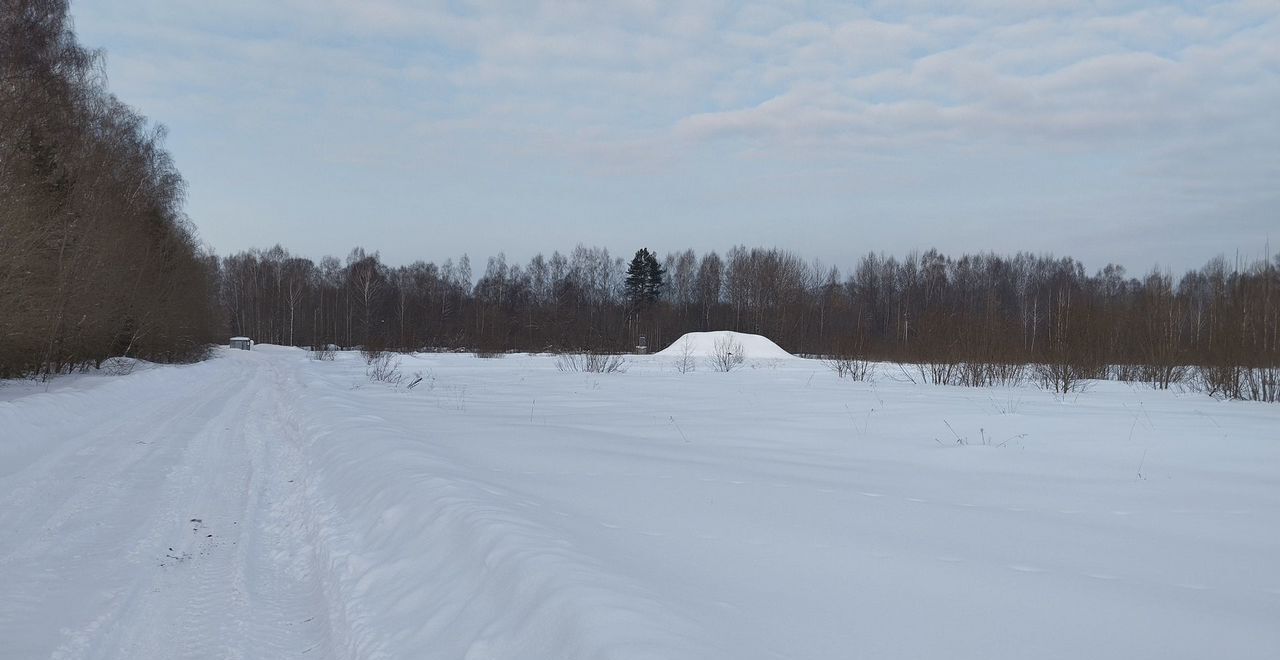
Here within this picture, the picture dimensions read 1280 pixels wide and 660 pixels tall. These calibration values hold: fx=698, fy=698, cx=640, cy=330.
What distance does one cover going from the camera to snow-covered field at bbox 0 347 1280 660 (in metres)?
2.99

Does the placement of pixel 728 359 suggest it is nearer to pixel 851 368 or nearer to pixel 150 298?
pixel 851 368

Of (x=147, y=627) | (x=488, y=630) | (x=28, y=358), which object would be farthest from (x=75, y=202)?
(x=488, y=630)

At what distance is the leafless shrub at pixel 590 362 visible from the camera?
89.3 ft

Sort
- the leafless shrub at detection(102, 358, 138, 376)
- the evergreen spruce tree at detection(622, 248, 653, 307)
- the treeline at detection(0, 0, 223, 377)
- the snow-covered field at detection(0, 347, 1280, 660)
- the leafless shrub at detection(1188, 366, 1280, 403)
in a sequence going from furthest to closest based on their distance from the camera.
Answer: the evergreen spruce tree at detection(622, 248, 653, 307) → the leafless shrub at detection(102, 358, 138, 376) → the treeline at detection(0, 0, 223, 377) → the leafless shrub at detection(1188, 366, 1280, 403) → the snow-covered field at detection(0, 347, 1280, 660)

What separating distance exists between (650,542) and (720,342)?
3689cm

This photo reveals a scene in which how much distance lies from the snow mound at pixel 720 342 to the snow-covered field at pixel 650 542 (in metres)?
30.6

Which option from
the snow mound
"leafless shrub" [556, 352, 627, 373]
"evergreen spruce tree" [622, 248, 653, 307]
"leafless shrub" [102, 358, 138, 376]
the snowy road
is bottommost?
the snowy road

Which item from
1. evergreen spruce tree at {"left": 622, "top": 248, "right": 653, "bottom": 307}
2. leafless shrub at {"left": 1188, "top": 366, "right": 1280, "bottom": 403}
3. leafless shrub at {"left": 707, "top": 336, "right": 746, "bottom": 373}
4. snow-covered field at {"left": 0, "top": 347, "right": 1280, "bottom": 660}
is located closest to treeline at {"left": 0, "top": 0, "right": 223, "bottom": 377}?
snow-covered field at {"left": 0, "top": 347, "right": 1280, "bottom": 660}

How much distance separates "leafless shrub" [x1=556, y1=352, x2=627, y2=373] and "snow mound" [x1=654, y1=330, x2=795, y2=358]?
37.1 feet

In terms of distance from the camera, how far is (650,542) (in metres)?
4.25

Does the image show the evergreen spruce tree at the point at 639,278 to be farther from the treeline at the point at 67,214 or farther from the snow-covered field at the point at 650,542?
the snow-covered field at the point at 650,542

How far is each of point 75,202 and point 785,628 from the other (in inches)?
995

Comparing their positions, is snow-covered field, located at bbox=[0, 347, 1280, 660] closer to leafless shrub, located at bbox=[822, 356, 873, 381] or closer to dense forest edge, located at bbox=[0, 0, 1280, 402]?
dense forest edge, located at bbox=[0, 0, 1280, 402]

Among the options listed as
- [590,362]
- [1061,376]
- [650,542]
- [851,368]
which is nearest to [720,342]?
[590,362]
